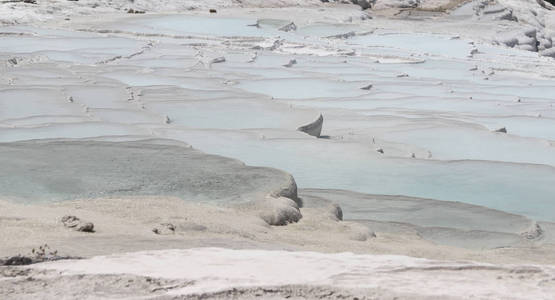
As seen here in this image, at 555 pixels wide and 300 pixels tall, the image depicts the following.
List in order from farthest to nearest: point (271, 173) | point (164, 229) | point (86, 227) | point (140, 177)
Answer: point (271, 173) → point (140, 177) → point (164, 229) → point (86, 227)

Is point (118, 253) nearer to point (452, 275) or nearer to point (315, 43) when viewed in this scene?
point (452, 275)

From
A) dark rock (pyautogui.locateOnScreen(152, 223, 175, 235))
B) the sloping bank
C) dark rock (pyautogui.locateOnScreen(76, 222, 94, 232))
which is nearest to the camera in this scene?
dark rock (pyautogui.locateOnScreen(76, 222, 94, 232))

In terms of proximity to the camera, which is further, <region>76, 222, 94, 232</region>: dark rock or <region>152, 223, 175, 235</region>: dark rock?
<region>152, 223, 175, 235</region>: dark rock

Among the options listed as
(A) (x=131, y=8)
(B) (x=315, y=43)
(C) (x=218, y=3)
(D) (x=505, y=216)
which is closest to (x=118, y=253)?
(D) (x=505, y=216)

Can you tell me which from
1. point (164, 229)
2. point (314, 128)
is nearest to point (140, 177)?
point (164, 229)

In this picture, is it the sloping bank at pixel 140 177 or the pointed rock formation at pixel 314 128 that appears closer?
the sloping bank at pixel 140 177

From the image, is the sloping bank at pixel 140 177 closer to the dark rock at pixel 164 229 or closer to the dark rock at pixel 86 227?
the dark rock at pixel 164 229

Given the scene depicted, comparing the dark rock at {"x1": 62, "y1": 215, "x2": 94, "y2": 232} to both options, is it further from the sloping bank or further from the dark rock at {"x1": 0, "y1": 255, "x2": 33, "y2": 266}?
the sloping bank

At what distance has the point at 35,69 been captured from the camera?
6.91 m

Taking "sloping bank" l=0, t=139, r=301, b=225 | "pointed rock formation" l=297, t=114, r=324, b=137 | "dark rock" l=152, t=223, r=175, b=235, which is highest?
"dark rock" l=152, t=223, r=175, b=235

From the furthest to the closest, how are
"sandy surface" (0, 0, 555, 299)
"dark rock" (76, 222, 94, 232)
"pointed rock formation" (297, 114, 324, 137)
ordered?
"pointed rock formation" (297, 114, 324, 137)
"dark rock" (76, 222, 94, 232)
"sandy surface" (0, 0, 555, 299)

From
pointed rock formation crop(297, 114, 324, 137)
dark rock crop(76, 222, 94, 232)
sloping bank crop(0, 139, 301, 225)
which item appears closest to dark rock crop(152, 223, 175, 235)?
dark rock crop(76, 222, 94, 232)

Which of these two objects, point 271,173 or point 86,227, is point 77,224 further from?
point 271,173

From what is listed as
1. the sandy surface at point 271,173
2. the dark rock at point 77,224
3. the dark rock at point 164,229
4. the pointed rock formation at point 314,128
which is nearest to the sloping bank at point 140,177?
the sandy surface at point 271,173
